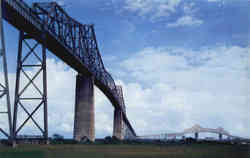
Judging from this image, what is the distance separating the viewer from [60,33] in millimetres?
60062

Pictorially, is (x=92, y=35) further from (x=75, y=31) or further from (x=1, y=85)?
(x=1, y=85)

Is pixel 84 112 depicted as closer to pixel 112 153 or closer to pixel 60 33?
→ pixel 60 33

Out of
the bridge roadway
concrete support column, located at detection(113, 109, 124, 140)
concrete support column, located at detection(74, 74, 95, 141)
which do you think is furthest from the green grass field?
concrete support column, located at detection(113, 109, 124, 140)

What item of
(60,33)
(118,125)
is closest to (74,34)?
(60,33)

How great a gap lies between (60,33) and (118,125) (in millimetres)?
73427

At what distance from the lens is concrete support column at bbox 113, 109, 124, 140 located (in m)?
128

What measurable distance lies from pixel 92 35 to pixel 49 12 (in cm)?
3143

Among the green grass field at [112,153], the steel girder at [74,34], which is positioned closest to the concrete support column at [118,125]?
the steel girder at [74,34]

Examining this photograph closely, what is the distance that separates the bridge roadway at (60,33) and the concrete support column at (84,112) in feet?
11.0

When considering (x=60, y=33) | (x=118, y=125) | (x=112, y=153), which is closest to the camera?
(x=112, y=153)

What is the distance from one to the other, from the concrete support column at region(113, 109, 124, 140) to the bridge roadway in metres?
30.9

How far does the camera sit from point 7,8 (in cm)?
3884

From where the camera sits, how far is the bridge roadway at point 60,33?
4215cm

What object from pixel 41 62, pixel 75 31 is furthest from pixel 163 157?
pixel 75 31
